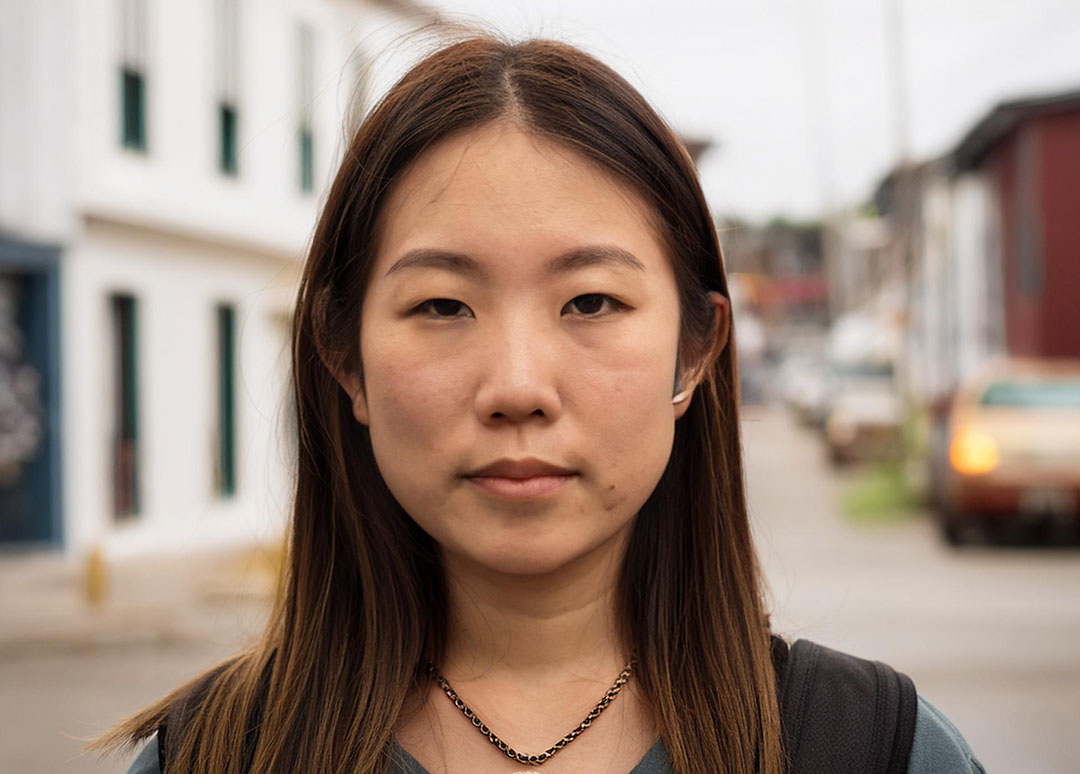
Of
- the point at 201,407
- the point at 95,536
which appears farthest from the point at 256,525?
the point at 95,536

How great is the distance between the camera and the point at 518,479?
5.58 ft

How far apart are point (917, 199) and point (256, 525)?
11.1 metres

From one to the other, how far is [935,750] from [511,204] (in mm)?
868

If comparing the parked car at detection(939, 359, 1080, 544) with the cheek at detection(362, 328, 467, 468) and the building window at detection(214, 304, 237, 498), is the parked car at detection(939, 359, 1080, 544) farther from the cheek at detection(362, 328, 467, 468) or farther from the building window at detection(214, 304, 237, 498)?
the cheek at detection(362, 328, 467, 468)

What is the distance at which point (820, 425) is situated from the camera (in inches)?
1416

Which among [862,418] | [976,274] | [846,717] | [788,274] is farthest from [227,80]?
[788,274]

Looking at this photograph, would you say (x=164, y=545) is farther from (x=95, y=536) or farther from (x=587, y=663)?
(x=587, y=663)

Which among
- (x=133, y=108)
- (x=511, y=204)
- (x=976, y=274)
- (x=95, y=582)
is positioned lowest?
(x=95, y=582)

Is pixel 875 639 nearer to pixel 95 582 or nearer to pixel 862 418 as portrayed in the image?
pixel 95 582

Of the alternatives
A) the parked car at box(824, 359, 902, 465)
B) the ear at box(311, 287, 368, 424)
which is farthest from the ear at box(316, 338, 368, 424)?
the parked car at box(824, 359, 902, 465)

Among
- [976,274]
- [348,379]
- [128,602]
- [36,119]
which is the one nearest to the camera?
[348,379]

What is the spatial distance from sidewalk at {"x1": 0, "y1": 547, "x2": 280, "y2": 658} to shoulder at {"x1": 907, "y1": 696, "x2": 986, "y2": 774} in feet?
20.3

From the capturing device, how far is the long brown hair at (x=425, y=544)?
Answer: 5.96 feet

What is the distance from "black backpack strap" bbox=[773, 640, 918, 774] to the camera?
172cm
